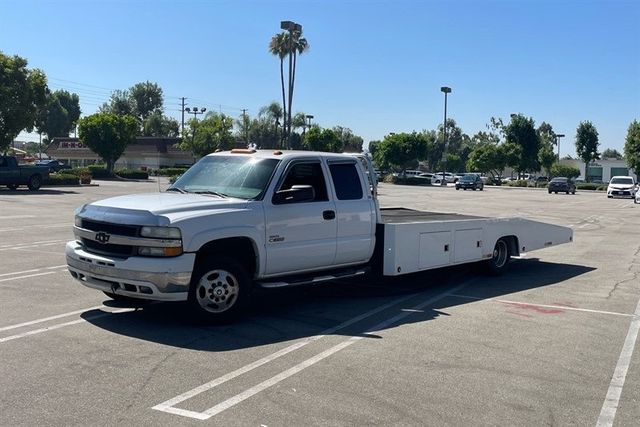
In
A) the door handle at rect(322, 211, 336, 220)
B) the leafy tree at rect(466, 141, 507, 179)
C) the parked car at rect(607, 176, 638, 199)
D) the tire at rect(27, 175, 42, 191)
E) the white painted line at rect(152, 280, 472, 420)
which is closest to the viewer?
the white painted line at rect(152, 280, 472, 420)

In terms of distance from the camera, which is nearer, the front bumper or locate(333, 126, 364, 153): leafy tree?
the front bumper

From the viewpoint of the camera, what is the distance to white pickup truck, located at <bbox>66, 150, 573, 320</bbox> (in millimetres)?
6883

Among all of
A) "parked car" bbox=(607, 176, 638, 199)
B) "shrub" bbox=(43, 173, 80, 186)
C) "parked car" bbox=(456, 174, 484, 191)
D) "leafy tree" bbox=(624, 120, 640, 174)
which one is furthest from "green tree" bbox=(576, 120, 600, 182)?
"shrub" bbox=(43, 173, 80, 186)

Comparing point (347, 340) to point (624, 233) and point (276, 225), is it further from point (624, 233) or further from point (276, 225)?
point (624, 233)

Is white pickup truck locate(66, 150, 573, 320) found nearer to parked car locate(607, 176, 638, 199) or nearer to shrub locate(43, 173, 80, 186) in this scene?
shrub locate(43, 173, 80, 186)

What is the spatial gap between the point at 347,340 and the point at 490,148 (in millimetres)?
83777

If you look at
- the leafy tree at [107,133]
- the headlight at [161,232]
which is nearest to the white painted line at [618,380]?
the headlight at [161,232]

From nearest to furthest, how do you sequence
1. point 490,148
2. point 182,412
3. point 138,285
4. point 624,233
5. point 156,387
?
point 182,412 → point 156,387 → point 138,285 → point 624,233 → point 490,148

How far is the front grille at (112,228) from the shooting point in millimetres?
6918

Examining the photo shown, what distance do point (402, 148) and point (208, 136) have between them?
22295mm

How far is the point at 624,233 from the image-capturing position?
67.8 ft

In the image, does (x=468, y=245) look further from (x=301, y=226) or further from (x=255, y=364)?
(x=255, y=364)

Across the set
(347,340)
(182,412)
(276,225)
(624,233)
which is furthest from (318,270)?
(624,233)

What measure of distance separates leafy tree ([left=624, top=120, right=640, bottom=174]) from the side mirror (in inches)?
2474
